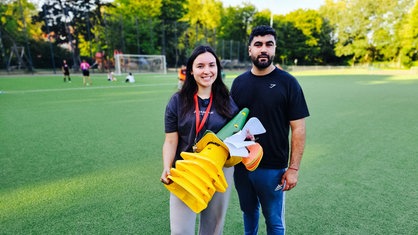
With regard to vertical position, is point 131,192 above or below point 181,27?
below

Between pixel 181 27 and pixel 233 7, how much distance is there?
1896 cm

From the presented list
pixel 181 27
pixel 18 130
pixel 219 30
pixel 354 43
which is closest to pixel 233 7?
pixel 219 30

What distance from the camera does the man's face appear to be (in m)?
2.11

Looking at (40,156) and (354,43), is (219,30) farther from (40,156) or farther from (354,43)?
(40,156)

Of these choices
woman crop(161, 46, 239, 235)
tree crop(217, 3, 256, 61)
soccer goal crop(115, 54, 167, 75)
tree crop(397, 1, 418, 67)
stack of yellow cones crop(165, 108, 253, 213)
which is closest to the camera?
stack of yellow cones crop(165, 108, 253, 213)

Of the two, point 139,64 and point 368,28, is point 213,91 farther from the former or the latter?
point 368,28

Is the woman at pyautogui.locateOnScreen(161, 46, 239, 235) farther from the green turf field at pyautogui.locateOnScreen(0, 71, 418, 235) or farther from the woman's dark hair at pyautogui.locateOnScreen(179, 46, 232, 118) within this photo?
the green turf field at pyautogui.locateOnScreen(0, 71, 418, 235)

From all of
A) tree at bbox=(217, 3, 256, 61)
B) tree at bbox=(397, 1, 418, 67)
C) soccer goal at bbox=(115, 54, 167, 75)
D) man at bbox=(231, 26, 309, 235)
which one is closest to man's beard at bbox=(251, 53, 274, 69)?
man at bbox=(231, 26, 309, 235)

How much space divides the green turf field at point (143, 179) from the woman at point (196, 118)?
3.19 feet

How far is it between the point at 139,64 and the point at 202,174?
32.6 metres

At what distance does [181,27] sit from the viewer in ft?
132

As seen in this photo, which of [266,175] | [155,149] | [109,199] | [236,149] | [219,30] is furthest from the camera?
[219,30]

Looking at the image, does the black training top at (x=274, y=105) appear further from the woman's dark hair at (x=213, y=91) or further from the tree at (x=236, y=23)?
the tree at (x=236, y=23)

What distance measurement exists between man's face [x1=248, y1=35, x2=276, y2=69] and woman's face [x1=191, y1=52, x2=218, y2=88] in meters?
0.34
